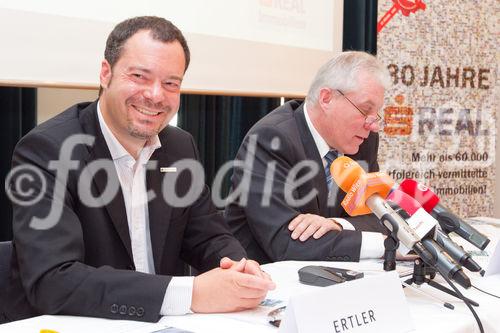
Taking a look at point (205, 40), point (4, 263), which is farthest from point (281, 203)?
point (205, 40)

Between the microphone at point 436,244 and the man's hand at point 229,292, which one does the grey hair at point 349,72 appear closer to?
the microphone at point 436,244

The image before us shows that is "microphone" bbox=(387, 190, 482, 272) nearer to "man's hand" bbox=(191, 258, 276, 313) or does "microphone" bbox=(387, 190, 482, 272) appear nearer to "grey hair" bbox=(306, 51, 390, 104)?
"man's hand" bbox=(191, 258, 276, 313)

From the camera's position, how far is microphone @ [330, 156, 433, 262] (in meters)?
1.43

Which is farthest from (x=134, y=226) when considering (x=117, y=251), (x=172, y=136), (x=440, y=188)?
(x=440, y=188)

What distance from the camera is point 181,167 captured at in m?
2.02

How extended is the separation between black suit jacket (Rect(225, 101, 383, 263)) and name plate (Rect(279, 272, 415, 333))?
0.65 m

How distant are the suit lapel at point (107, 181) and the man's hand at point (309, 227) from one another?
56 centimetres

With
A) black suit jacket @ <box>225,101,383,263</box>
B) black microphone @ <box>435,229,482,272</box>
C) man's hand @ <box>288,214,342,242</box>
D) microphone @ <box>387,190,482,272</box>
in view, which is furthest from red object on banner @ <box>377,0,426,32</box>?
black microphone @ <box>435,229,482,272</box>

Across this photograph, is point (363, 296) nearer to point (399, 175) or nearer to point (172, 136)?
point (172, 136)

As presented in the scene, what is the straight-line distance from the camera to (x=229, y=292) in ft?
4.51

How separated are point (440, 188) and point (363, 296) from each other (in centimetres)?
314

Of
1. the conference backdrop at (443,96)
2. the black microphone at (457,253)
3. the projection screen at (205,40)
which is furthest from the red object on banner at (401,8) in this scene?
the black microphone at (457,253)

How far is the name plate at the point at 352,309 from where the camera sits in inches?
46.1

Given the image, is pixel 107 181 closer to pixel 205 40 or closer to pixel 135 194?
pixel 135 194
